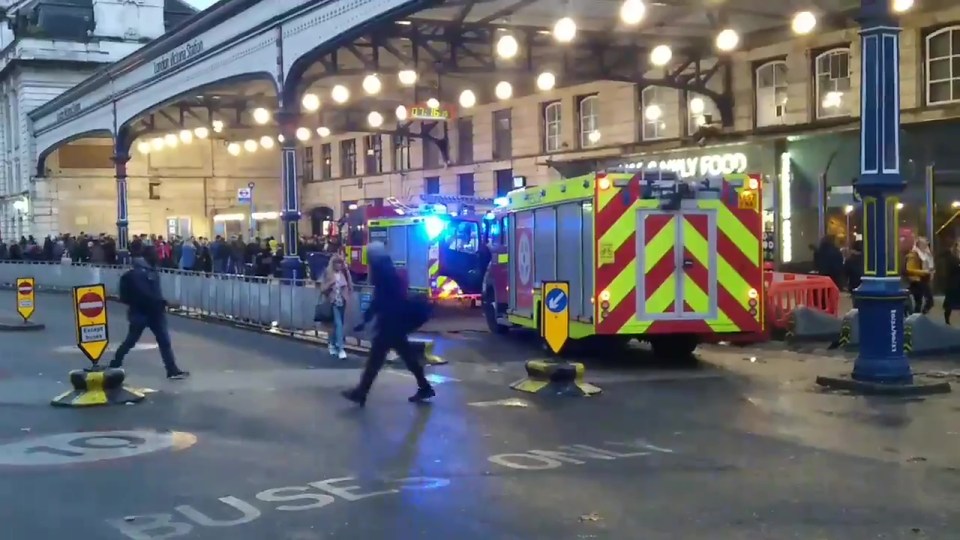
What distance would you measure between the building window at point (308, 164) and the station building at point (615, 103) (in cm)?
523

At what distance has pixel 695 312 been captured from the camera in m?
15.5

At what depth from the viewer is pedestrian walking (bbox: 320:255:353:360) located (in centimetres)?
1706

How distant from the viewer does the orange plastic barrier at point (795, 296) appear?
1902 centimetres

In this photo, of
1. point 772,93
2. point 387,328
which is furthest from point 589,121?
point 387,328

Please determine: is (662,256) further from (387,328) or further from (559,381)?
(387,328)

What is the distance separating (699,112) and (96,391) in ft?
69.6

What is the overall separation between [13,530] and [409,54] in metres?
23.2

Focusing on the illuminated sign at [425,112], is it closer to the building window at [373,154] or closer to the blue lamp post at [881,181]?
the building window at [373,154]

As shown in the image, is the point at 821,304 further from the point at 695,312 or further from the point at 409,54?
the point at 409,54

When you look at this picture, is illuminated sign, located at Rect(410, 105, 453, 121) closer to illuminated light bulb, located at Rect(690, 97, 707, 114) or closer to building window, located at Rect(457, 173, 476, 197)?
illuminated light bulb, located at Rect(690, 97, 707, 114)

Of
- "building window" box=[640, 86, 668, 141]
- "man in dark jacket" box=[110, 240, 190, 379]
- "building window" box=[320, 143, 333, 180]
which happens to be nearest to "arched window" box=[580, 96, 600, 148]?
"building window" box=[640, 86, 668, 141]

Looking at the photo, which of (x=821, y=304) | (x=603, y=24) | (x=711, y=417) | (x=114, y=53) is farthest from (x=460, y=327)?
(x=114, y=53)

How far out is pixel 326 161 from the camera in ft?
173

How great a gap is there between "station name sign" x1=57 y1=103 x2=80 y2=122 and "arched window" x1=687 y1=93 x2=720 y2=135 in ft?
86.8
